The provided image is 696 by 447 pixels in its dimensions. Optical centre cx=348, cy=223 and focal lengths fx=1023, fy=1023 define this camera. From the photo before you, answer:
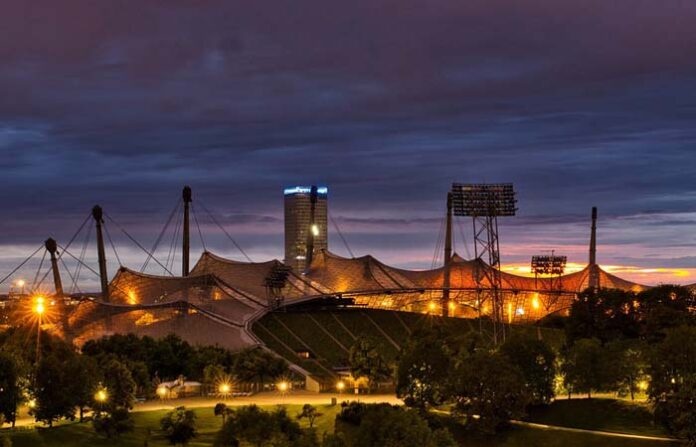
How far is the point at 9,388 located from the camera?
79.0 meters

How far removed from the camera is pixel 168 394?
101938 mm

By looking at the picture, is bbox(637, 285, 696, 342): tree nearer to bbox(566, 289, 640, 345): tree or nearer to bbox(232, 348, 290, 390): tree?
bbox(566, 289, 640, 345): tree

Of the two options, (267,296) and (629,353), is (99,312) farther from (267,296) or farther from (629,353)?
(629,353)

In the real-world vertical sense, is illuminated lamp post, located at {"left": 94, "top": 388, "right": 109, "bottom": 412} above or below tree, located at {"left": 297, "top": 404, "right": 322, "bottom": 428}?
above

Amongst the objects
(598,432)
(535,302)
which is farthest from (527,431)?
(535,302)

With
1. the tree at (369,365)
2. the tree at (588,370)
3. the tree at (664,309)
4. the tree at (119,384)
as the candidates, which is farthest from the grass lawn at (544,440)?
the tree at (664,309)

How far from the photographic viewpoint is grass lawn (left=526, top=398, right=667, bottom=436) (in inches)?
3003

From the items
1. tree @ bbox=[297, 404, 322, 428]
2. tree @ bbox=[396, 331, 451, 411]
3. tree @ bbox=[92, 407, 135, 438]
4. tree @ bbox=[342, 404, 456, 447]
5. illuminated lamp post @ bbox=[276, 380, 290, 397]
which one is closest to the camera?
tree @ bbox=[342, 404, 456, 447]

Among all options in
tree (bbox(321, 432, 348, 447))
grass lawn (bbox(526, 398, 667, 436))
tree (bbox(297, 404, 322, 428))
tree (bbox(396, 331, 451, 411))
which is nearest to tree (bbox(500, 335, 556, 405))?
grass lawn (bbox(526, 398, 667, 436))

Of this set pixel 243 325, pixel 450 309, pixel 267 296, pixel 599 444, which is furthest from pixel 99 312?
pixel 599 444

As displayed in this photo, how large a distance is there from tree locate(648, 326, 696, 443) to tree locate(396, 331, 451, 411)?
16.9 metres

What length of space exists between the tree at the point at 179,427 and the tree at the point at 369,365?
27.5 metres

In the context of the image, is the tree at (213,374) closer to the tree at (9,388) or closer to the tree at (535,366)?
the tree at (9,388)

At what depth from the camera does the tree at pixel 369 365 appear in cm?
10381
